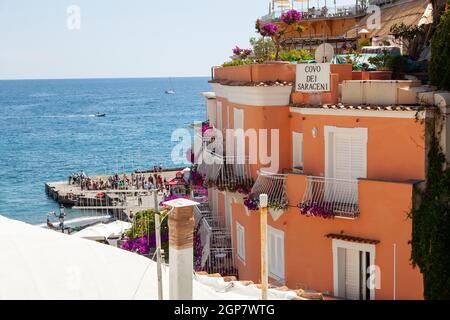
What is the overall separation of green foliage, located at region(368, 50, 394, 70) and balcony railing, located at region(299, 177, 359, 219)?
4.44m

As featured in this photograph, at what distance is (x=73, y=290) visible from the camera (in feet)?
35.9

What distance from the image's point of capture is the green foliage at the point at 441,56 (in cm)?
1712

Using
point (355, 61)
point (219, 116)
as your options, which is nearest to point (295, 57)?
point (355, 61)

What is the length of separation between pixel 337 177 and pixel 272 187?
1.93 metres

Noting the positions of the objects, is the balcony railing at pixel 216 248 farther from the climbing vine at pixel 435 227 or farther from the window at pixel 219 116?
the climbing vine at pixel 435 227

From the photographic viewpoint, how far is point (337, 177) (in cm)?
1870

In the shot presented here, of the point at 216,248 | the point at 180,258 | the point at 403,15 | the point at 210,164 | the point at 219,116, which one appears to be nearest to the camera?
the point at 180,258

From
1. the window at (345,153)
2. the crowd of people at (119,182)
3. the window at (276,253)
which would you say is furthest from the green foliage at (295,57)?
the crowd of people at (119,182)

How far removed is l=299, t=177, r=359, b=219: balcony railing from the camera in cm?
1803

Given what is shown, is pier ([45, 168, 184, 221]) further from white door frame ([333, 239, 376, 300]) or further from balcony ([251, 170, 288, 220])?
white door frame ([333, 239, 376, 300])

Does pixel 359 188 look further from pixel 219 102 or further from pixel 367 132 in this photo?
pixel 219 102

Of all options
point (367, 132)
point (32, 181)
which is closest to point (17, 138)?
point (32, 181)

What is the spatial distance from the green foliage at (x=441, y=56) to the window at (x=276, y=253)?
6.06 metres

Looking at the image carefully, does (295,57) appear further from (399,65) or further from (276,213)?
(276,213)
